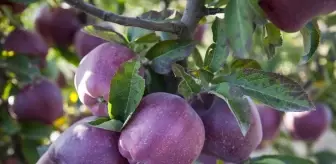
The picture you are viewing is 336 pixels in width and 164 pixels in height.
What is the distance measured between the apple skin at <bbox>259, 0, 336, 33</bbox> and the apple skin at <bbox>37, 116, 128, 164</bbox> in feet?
0.64

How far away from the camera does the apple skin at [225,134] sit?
59 cm

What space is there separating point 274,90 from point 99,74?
0.57ft

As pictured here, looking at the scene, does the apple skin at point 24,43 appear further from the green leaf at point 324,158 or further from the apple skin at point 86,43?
the green leaf at point 324,158

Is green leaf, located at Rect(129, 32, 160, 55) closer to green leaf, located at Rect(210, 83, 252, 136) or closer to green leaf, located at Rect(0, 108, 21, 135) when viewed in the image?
green leaf, located at Rect(210, 83, 252, 136)

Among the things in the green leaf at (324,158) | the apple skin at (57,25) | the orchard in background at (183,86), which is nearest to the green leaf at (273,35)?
the orchard in background at (183,86)

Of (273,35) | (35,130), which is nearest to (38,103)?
(35,130)

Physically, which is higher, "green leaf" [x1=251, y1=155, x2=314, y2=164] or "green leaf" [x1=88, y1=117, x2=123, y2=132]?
"green leaf" [x1=88, y1=117, x2=123, y2=132]

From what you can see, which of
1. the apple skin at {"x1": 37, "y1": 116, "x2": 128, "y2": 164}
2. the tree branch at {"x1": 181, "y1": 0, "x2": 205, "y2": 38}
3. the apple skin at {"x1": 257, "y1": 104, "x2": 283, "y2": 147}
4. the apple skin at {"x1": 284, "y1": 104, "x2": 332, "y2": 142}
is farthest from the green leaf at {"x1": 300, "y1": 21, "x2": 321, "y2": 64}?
the apple skin at {"x1": 284, "y1": 104, "x2": 332, "y2": 142}

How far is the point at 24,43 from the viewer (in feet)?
2.84

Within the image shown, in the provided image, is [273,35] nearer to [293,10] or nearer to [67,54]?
[293,10]

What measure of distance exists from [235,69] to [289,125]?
0.57 m

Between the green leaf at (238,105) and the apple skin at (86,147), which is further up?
the green leaf at (238,105)

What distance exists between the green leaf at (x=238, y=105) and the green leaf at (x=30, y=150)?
410 mm

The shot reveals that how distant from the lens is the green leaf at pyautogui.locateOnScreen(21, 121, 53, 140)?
851 mm
